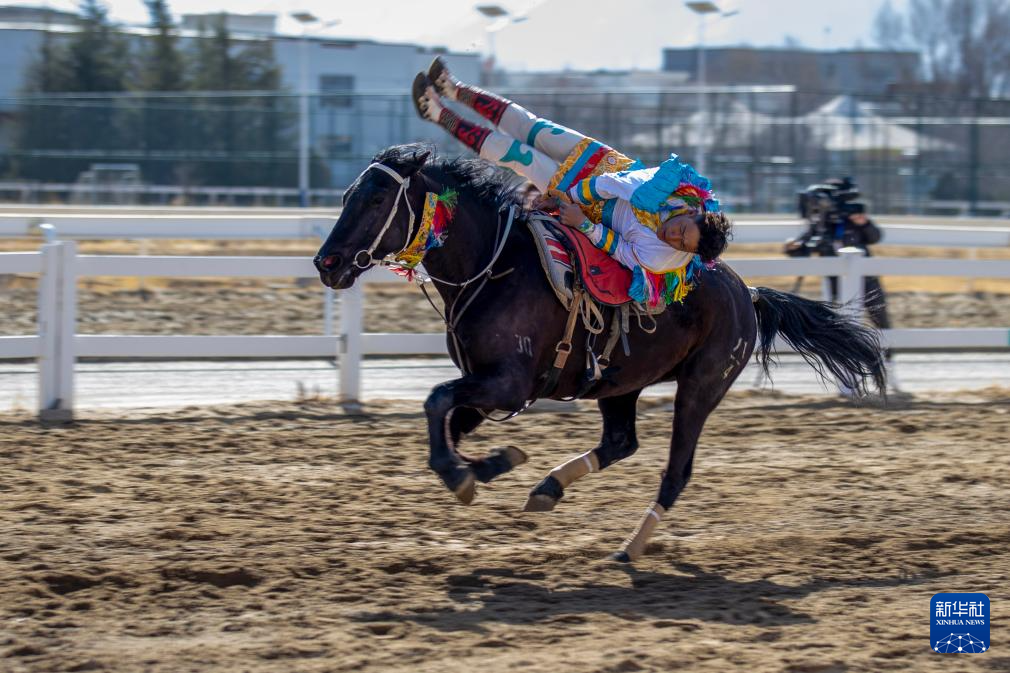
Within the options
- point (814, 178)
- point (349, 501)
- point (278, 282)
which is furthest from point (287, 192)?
point (349, 501)

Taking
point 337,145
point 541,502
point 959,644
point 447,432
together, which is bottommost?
point 959,644

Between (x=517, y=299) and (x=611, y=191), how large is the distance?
698mm

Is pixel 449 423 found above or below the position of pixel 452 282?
below

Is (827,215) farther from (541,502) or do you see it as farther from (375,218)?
(375,218)

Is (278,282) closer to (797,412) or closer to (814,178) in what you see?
(797,412)

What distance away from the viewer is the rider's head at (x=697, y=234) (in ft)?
19.1

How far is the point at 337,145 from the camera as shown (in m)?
33.1

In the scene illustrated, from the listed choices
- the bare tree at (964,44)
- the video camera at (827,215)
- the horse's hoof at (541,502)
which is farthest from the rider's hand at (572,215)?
the bare tree at (964,44)

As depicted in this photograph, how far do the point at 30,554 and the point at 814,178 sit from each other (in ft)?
95.6

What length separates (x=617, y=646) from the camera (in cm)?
446

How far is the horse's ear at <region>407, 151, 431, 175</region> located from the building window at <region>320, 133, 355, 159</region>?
90.5ft

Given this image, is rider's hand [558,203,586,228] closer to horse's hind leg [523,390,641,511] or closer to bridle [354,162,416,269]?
bridle [354,162,416,269]

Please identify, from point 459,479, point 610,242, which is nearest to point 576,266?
point 610,242

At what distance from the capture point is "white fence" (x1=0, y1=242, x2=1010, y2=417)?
8977 mm
